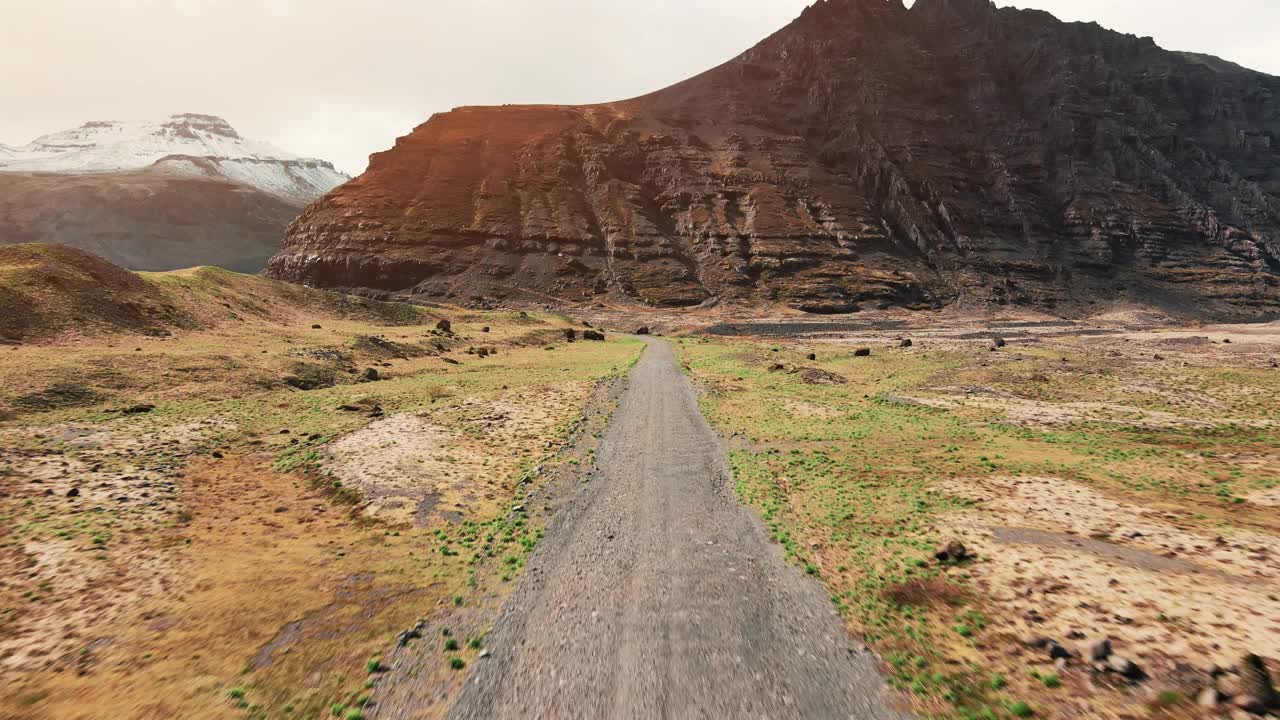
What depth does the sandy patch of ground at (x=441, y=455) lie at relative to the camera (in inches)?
691

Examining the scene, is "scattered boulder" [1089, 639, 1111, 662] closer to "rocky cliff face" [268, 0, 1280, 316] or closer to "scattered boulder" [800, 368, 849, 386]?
"scattered boulder" [800, 368, 849, 386]

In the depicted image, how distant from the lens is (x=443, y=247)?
153375mm

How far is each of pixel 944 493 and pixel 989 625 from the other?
828 centimetres

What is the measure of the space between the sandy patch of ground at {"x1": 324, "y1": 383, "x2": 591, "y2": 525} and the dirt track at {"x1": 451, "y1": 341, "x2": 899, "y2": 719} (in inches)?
187

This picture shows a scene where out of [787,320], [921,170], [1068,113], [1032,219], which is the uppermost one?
[1068,113]

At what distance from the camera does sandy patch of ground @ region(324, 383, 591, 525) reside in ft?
57.6

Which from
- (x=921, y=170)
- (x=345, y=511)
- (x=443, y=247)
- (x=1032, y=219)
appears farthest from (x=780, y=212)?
(x=345, y=511)

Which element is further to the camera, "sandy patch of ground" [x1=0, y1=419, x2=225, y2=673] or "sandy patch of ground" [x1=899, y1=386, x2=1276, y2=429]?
"sandy patch of ground" [x1=899, y1=386, x2=1276, y2=429]

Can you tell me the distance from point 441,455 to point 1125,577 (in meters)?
23.3

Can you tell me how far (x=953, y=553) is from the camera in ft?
43.9

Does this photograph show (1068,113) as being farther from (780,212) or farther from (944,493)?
(944,493)

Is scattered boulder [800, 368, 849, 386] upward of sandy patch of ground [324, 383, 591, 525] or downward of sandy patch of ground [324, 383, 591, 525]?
downward

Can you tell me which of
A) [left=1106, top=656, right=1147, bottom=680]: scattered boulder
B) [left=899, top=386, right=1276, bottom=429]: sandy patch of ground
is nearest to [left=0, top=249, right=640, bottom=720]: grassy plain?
[left=1106, top=656, right=1147, bottom=680]: scattered boulder

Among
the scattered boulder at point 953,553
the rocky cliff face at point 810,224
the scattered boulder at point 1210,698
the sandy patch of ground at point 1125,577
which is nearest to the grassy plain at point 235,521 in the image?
the scattered boulder at point 953,553
